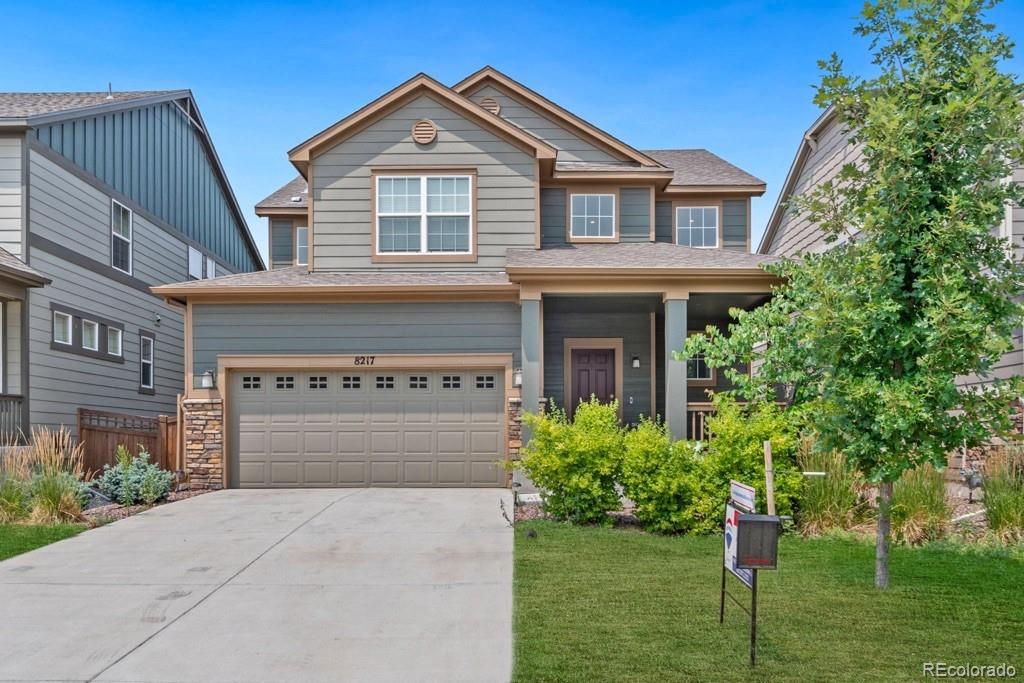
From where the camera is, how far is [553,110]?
15.9 m

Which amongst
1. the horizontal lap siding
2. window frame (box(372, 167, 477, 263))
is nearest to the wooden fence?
window frame (box(372, 167, 477, 263))

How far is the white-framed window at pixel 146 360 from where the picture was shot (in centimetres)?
1827

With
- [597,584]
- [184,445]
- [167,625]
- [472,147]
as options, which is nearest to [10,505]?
[184,445]

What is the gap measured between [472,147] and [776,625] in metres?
10.3

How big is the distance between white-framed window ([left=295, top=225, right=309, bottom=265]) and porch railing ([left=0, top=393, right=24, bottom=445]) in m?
5.80

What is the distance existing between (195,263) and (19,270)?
29.3ft

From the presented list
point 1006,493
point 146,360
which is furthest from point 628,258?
point 146,360

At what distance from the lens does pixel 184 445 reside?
1338 cm

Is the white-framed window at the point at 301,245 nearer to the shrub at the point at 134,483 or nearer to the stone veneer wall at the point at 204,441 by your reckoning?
the stone veneer wall at the point at 204,441

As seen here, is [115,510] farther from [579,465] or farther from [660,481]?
[660,481]

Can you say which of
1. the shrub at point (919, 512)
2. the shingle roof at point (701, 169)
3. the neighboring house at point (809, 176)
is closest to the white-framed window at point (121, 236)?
the shingle roof at point (701, 169)

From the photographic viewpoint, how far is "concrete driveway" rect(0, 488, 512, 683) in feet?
16.7

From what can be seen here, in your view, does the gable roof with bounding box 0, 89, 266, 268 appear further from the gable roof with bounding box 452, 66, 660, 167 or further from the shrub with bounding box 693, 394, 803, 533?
the shrub with bounding box 693, 394, 803, 533

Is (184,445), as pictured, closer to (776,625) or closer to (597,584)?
(597,584)
